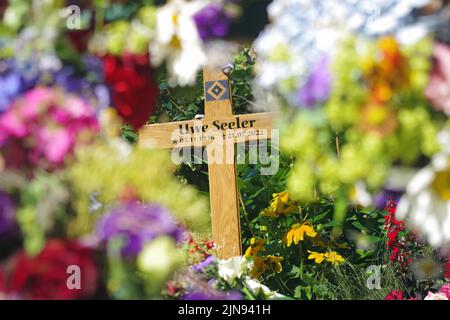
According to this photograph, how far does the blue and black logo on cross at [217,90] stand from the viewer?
281 centimetres

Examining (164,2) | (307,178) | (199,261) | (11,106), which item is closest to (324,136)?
(307,178)

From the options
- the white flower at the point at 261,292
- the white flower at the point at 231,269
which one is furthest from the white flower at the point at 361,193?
the white flower at the point at 231,269

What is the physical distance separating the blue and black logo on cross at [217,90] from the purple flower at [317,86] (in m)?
1.81

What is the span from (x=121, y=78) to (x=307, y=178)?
38 centimetres

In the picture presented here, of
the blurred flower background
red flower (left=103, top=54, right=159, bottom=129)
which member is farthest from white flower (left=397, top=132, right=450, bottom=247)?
red flower (left=103, top=54, right=159, bottom=129)

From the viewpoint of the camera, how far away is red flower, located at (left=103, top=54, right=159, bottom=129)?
3.69ft

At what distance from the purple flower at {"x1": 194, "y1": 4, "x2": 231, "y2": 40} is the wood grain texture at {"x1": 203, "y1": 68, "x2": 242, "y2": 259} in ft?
5.33

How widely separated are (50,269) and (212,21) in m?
0.52

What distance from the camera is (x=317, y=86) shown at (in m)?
0.99

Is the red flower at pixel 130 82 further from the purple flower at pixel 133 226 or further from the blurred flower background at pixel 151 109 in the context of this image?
the purple flower at pixel 133 226

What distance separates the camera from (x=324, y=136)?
102 centimetres

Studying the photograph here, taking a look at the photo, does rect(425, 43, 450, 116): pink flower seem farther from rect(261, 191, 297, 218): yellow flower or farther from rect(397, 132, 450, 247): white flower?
rect(261, 191, 297, 218): yellow flower

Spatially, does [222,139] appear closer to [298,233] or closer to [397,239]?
[298,233]

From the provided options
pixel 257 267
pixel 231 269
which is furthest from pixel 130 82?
pixel 257 267
